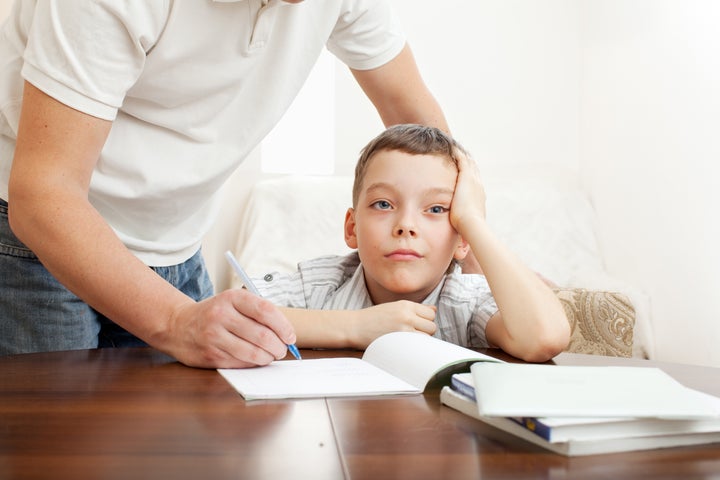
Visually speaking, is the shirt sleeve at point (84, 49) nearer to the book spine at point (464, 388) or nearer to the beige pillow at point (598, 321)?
the book spine at point (464, 388)

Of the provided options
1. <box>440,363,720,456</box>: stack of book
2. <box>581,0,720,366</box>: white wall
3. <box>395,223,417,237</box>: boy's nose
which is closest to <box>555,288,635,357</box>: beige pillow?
<box>581,0,720,366</box>: white wall

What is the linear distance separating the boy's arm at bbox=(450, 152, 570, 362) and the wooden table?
0.27 metres

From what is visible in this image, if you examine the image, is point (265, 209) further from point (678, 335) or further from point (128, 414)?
point (128, 414)

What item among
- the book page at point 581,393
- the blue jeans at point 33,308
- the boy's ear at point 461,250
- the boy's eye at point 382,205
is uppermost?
the boy's eye at point 382,205

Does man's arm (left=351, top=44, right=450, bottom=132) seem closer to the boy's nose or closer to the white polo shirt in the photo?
the white polo shirt

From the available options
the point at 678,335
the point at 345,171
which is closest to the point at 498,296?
the point at 678,335

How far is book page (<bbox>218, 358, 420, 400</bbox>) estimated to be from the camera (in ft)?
2.67

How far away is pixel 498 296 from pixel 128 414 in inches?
24.9

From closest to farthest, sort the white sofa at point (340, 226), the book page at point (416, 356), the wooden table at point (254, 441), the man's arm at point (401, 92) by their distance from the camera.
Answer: the wooden table at point (254, 441) < the book page at point (416, 356) < the man's arm at point (401, 92) < the white sofa at point (340, 226)

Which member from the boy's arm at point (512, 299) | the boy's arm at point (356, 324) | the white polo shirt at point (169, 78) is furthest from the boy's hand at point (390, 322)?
the white polo shirt at point (169, 78)

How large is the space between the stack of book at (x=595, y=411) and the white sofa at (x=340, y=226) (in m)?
2.18

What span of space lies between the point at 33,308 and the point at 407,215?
60 cm

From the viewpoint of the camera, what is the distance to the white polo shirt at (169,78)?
1.03 meters

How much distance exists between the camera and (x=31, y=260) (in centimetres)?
129
